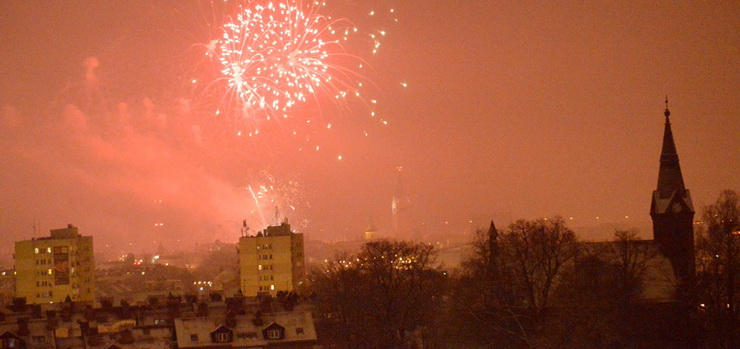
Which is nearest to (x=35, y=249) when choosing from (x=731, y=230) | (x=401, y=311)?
(x=401, y=311)

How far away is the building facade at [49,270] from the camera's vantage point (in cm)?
11388

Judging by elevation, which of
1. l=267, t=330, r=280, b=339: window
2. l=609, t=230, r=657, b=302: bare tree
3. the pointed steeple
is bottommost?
l=267, t=330, r=280, b=339: window

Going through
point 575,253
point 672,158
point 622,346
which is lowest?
point 622,346

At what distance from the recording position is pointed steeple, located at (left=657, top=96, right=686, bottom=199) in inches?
3034

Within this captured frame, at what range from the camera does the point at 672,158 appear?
78.1 m

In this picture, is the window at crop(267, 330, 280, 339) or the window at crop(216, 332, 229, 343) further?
the window at crop(267, 330, 280, 339)

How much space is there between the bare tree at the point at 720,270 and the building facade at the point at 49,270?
6655 centimetres

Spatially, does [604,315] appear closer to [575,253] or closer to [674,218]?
[575,253]

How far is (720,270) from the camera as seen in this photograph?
70.9 meters

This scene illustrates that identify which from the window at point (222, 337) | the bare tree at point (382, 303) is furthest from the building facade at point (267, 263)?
the window at point (222, 337)

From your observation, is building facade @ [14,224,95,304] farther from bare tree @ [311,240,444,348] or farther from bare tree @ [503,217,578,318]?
bare tree @ [503,217,578,318]

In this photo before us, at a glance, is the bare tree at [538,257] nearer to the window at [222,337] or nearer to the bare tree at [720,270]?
the bare tree at [720,270]

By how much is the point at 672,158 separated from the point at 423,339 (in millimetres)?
22570

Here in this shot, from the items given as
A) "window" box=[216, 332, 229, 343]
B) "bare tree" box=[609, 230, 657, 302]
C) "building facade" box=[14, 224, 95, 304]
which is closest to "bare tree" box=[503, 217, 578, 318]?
"bare tree" box=[609, 230, 657, 302]
